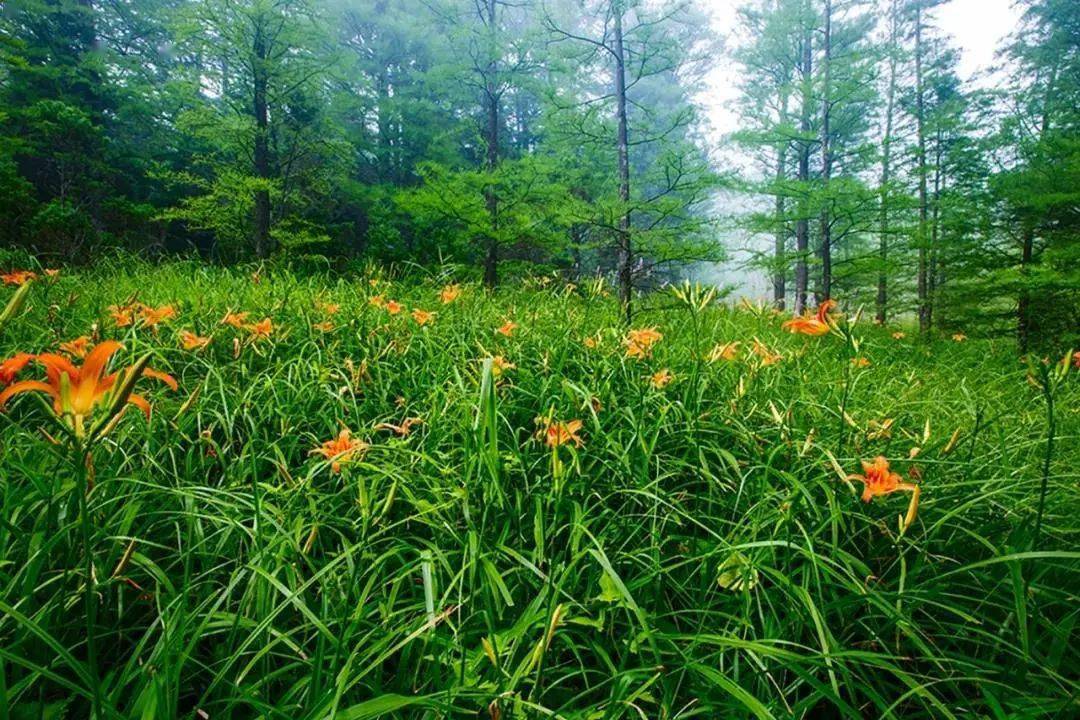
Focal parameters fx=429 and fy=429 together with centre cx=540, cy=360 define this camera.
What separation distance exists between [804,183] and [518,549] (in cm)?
719

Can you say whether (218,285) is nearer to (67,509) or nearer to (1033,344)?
(67,509)

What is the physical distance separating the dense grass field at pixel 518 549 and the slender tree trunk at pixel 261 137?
4965 mm

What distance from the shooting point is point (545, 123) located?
16.6 feet

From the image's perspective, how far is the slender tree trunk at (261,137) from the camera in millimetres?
6078

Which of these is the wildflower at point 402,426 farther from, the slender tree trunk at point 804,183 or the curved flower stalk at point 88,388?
the slender tree trunk at point 804,183

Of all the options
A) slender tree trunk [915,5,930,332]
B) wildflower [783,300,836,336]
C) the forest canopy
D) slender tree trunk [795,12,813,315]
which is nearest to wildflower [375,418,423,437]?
wildflower [783,300,836,336]

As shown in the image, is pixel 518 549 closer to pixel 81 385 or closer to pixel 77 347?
pixel 81 385

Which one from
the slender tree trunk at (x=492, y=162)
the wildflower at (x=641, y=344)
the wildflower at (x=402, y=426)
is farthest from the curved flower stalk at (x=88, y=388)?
the slender tree trunk at (x=492, y=162)

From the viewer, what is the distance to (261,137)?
21.3 feet

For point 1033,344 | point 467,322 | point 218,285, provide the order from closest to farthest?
point 467,322 → point 218,285 → point 1033,344

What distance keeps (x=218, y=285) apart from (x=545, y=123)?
385cm

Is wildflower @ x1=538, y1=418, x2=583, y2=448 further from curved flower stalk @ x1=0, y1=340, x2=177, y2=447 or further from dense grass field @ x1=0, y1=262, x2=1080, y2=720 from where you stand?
curved flower stalk @ x1=0, y1=340, x2=177, y2=447

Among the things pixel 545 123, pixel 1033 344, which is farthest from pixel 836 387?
pixel 1033 344

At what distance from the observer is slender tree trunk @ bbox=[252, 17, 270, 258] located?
608 cm
